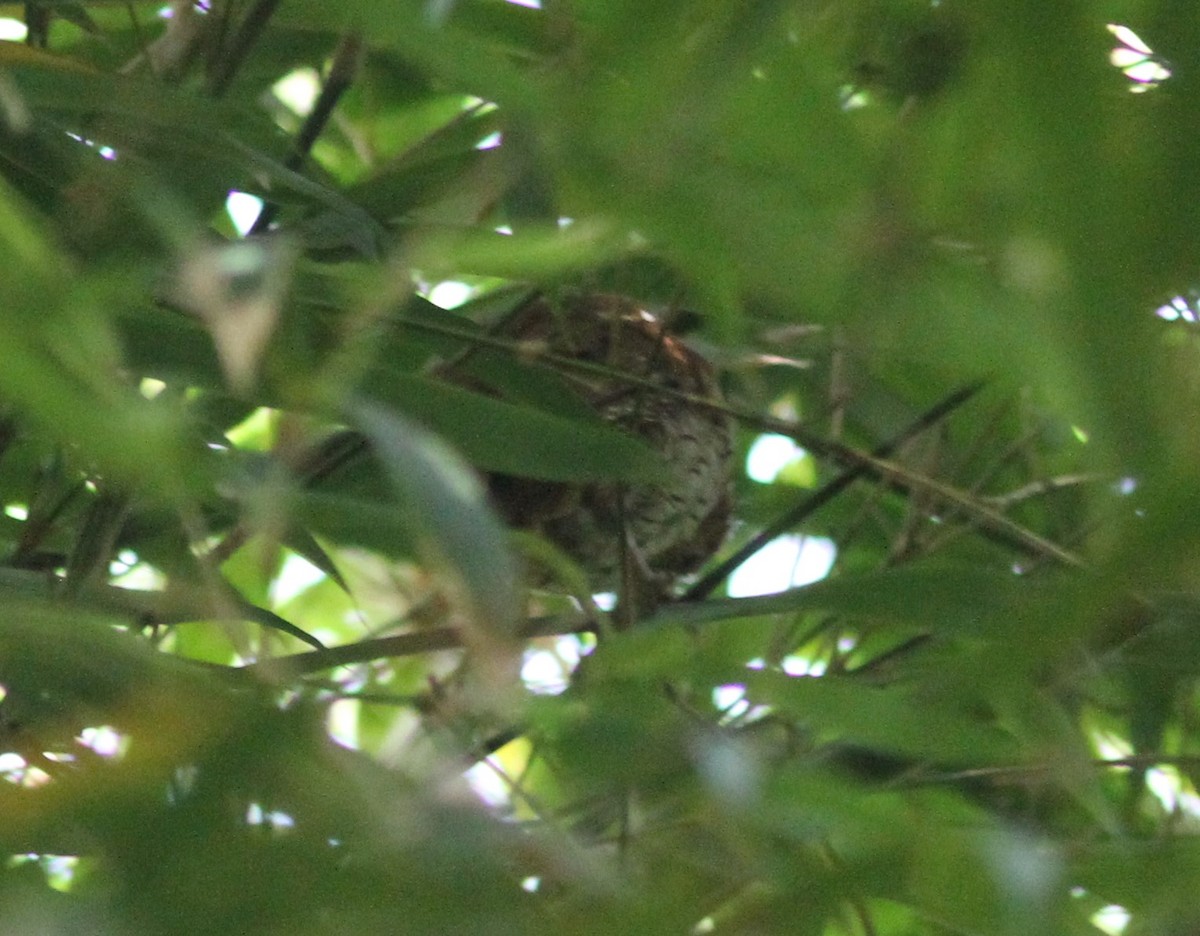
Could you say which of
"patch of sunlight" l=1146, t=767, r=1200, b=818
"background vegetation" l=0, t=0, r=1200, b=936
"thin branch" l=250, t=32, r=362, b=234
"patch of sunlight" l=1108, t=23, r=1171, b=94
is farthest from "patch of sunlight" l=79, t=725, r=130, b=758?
"patch of sunlight" l=1146, t=767, r=1200, b=818

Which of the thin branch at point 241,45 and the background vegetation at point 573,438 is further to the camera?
the thin branch at point 241,45

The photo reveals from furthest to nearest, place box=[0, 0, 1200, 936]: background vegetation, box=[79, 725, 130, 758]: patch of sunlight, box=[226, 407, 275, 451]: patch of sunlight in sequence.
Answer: box=[226, 407, 275, 451]: patch of sunlight → box=[79, 725, 130, 758]: patch of sunlight → box=[0, 0, 1200, 936]: background vegetation

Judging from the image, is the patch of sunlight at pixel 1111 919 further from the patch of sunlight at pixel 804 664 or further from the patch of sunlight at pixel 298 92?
the patch of sunlight at pixel 298 92

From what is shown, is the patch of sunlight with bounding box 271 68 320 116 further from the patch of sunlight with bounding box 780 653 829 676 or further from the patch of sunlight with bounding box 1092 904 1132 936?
the patch of sunlight with bounding box 1092 904 1132 936

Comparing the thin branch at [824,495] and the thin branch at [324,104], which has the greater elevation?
the thin branch at [324,104]

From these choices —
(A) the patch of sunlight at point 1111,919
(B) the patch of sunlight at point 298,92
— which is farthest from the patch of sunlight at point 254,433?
(A) the patch of sunlight at point 1111,919

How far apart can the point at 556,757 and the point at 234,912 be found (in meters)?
0.12

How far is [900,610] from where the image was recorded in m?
0.53

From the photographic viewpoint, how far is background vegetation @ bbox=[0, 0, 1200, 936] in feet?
0.93

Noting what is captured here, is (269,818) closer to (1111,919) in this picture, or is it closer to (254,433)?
(1111,919)

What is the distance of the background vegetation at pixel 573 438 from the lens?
0.28 meters

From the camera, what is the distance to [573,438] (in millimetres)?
547

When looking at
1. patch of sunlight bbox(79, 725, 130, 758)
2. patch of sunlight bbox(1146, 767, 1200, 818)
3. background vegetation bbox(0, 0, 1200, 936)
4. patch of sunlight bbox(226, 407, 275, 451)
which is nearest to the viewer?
Answer: background vegetation bbox(0, 0, 1200, 936)

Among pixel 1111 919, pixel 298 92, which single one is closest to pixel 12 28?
pixel 298 92
